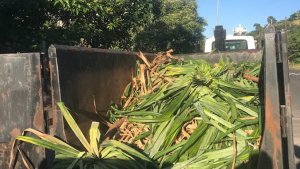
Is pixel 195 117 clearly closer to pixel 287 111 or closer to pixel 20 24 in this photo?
pixel 287 111

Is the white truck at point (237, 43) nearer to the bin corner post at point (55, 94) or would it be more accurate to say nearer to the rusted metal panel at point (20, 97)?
the bin corner post at point (55, 94)

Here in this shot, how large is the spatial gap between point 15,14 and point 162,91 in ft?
14.6

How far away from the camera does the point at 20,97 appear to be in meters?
1.78

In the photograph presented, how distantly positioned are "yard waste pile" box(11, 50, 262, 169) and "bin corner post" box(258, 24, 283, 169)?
24 centimetres

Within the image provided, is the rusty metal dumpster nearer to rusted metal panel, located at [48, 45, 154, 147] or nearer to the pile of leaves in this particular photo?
rusted metal panel, located at [48, 45, 154, 147]

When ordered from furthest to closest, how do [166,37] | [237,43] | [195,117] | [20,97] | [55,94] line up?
[166,37]
[237,43]
[195,117]
[55,94]
[20,97]

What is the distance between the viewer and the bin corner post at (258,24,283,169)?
1.69m


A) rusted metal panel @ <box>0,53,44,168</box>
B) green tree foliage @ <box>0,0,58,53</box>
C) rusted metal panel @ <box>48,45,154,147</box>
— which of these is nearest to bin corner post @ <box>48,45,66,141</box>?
rusted metal panel @ <box>48,45,154,147</box>

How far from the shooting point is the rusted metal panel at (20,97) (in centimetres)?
176

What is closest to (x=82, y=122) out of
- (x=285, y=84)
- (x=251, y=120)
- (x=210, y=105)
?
(x=210, y=105)

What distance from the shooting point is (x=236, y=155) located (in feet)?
6.55

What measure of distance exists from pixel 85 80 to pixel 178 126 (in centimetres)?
77

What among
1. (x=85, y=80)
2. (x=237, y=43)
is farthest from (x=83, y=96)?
(x=237, y=43)

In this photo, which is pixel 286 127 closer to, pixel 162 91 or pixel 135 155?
pixel 135 155
